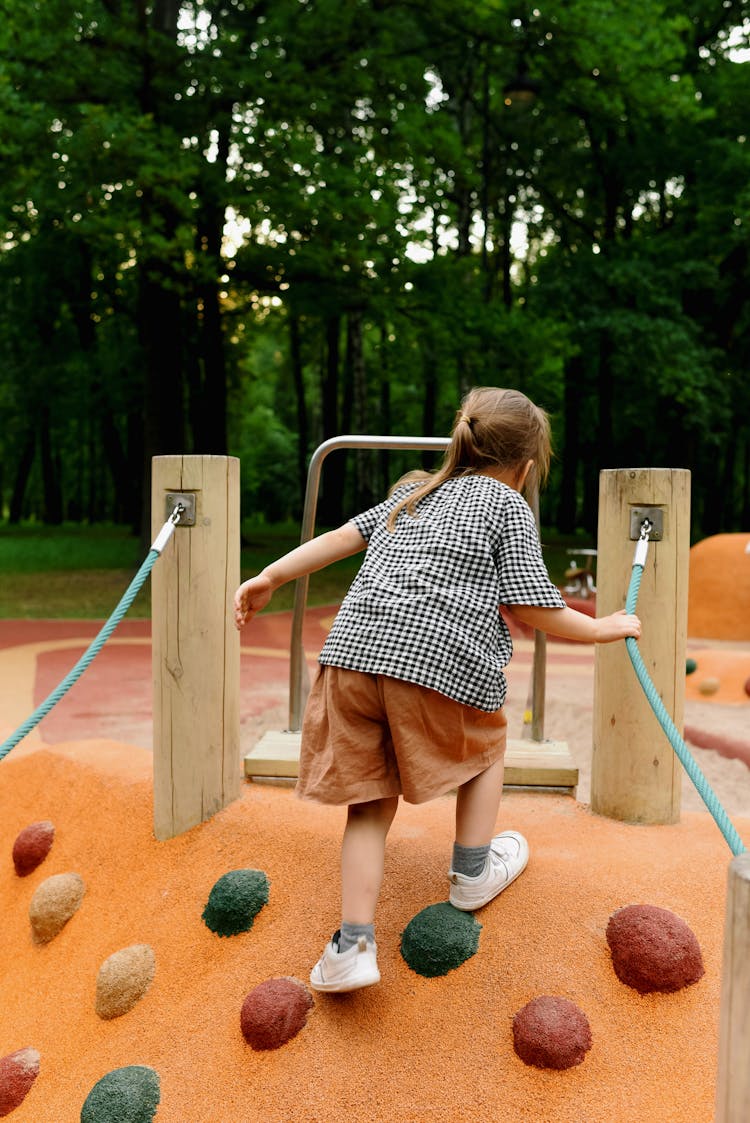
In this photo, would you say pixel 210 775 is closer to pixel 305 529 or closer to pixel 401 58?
pixel 305 529

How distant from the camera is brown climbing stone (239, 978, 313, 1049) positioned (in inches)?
87.9

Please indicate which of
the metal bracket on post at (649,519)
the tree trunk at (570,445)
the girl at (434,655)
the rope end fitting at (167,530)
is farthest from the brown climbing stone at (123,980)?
the tree trunk at (570,445)

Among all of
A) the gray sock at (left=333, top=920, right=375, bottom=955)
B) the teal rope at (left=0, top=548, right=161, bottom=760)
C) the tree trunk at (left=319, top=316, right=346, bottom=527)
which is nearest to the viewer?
the gray sock at (left=333, top=920, right=375, bottom=955)

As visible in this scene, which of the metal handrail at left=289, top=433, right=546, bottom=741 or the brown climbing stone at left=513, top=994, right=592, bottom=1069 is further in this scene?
the metal handrail at left=289, top=433, right=546, bottom=741

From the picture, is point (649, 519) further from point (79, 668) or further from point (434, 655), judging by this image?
point (79, 668)

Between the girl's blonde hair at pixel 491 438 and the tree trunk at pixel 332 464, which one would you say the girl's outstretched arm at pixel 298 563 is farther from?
the tree trunk at pixel 332 464

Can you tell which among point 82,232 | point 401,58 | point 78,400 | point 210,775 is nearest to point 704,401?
point 401,58

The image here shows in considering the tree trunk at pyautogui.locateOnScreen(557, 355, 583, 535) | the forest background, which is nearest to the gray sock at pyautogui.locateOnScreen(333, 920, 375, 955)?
the forest background

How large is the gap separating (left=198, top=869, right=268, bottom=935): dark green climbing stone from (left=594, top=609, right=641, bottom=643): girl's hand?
125cm

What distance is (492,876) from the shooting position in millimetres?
2504

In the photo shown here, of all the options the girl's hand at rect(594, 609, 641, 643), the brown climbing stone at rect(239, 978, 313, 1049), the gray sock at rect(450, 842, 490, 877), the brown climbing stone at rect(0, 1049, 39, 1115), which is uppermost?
the girl's hand at rect(594, 609, 641, 643)

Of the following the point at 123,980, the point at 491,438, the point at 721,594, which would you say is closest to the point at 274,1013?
the point at 123,980

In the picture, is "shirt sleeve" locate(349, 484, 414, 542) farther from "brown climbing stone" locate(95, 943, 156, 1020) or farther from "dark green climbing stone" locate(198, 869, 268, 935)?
"brown climbing stone" locate(95, 943, 156, 1020)

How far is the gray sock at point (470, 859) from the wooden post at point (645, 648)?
80cm
